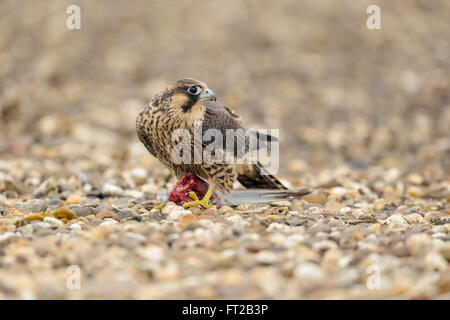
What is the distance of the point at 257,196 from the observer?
17.7 ft

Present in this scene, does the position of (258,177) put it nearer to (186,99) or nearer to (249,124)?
(186,99)

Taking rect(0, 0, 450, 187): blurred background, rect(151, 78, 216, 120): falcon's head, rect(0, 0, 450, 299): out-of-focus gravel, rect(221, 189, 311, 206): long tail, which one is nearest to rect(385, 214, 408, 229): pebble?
rect(0, 0, 450, 299): out-of-focus gravel

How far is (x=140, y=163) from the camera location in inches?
297

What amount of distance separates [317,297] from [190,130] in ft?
6.70

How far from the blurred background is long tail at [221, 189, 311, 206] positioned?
147 centimetres

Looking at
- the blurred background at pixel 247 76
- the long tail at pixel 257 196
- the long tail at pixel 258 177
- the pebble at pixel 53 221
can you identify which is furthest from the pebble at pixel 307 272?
the blurred background at pixel 247 76

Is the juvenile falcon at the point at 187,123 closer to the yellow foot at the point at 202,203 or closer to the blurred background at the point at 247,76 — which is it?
the yellow foot at the point at 202,203

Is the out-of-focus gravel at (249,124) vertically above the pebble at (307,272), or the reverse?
the out-of-focus gravel at (249,124)

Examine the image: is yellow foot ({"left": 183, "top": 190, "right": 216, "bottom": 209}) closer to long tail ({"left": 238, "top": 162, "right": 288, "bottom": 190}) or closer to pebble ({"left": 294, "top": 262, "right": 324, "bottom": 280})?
long tail ({"left": 238, "top": 162, "right": 288, "bottom": 190})

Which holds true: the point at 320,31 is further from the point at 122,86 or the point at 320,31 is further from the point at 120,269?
the point at 120,269

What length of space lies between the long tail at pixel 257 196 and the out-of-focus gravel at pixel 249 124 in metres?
0.10

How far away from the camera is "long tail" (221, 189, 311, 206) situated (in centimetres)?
525

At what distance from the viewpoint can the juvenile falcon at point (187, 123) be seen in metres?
4.73

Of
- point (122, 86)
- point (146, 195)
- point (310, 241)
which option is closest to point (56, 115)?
point (122, 86)
